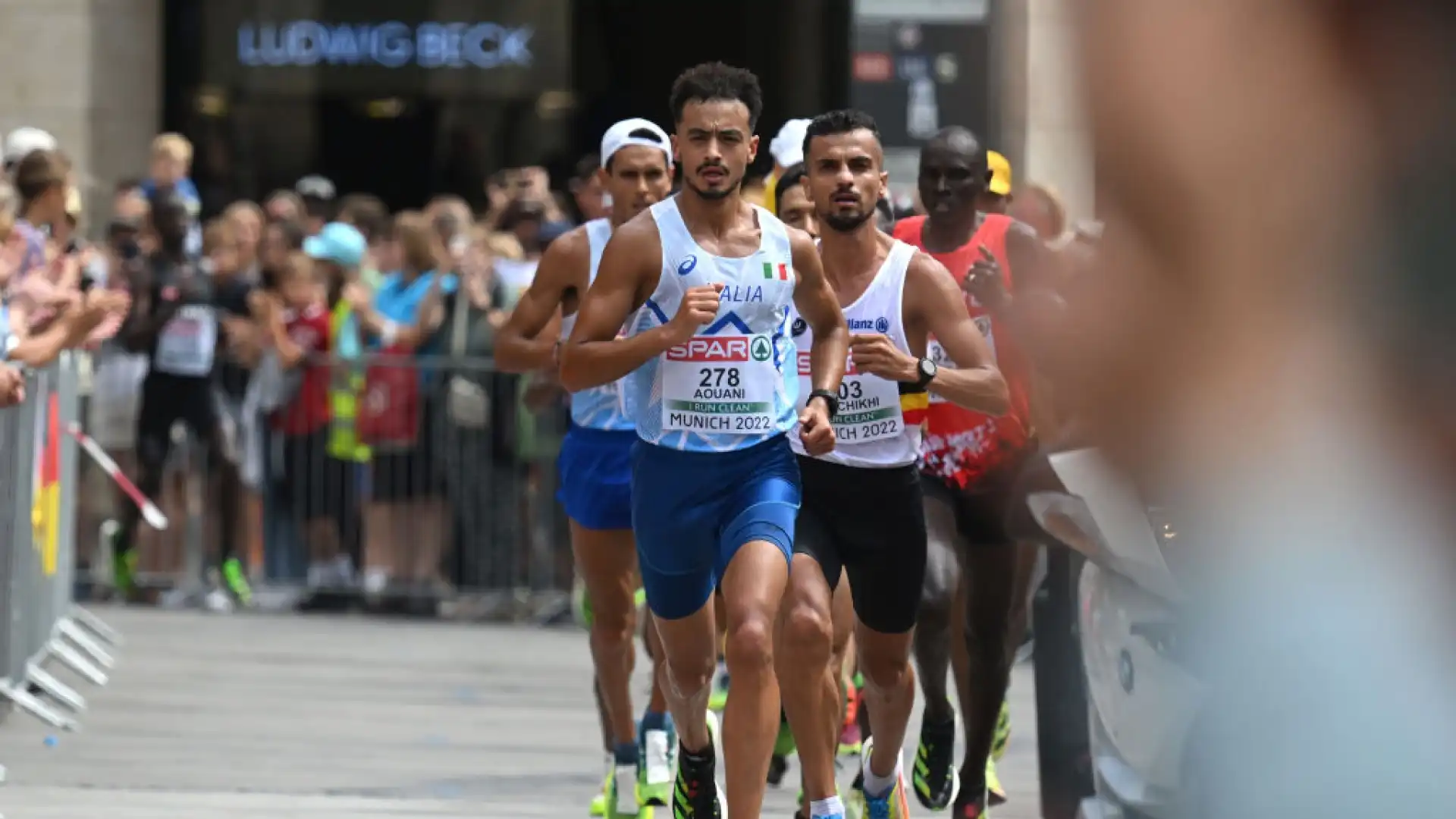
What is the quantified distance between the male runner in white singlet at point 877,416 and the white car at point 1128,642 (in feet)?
11.6

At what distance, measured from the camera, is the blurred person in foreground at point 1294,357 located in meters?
1.77

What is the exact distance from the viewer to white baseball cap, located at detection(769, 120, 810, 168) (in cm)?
916

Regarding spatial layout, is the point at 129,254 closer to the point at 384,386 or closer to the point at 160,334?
the point at 160,334

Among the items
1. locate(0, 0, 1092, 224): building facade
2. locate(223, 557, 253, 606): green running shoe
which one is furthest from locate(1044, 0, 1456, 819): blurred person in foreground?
locate(0, 0, 1092, 224): building facade

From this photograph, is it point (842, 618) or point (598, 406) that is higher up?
point (598, 406)

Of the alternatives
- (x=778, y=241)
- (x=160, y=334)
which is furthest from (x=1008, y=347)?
(x=160, y=334)

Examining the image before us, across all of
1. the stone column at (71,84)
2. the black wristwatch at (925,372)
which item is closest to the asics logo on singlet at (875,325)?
the black wristwatch at (925,372)

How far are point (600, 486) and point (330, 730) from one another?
8.76 ft

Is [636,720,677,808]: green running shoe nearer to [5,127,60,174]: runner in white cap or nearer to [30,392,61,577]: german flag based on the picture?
[30,392,61,577]: german flag

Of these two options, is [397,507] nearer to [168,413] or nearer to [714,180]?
[168,413]

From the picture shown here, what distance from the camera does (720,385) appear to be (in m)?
6.58

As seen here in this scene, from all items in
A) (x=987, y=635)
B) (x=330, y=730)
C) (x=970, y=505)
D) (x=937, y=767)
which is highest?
(x=970, y=505)

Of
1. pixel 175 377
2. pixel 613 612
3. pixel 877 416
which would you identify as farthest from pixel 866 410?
pixel 175 377

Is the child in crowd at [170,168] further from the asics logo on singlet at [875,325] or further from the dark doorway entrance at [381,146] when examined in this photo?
the asics logo on singlet at [875,325]
